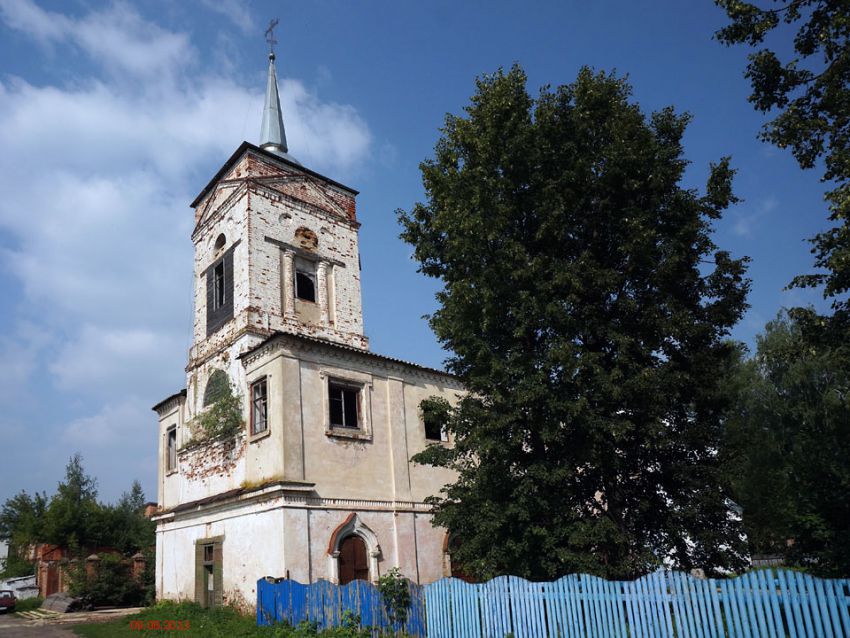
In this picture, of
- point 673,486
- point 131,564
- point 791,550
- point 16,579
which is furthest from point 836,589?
point 16,579

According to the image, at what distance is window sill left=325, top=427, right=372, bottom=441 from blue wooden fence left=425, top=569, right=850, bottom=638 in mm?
6193

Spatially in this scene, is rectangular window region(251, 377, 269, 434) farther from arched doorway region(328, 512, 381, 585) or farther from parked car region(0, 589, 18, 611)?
parked car region(0, 589, 18, 611)

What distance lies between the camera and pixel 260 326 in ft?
64.6

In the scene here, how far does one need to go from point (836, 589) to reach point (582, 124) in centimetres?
940

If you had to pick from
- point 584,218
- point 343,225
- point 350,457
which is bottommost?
point 350,457

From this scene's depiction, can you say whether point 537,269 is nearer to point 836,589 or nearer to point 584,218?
point 584,218

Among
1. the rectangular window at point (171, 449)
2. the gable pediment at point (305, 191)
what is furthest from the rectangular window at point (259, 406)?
the gable pediment at point (305, 191)

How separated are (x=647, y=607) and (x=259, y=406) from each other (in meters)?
12.0

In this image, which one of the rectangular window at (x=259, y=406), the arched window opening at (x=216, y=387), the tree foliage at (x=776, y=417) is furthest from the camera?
the tree foliage at (x=776, y=417)

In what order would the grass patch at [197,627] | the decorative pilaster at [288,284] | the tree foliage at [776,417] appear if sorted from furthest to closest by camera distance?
the tree foliage at [776,417] → the decorative pilaster at [288,284] → the grass patch at [197,627]

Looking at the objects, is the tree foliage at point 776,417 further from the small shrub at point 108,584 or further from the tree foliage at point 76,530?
the tree foliage at point 76,530

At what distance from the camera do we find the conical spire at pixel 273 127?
2509cm

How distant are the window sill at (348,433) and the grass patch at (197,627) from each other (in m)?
5.01

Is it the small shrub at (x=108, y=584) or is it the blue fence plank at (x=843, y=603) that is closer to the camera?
the blue fence plank at (x=843, y=603)
